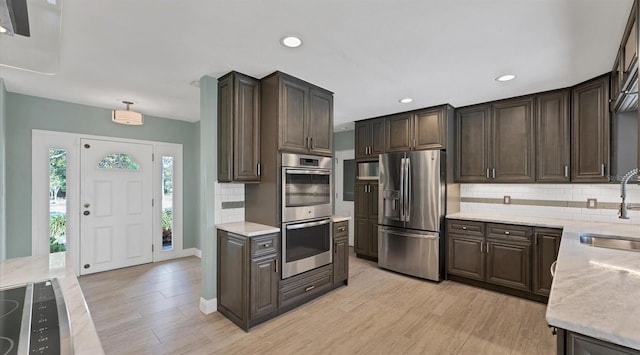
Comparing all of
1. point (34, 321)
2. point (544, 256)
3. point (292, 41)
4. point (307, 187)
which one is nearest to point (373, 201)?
point (307, 187)

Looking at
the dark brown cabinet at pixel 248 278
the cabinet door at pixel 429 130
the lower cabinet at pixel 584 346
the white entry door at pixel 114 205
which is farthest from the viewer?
the white entry door at pixel 114 205

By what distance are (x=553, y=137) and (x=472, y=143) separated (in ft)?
2.81

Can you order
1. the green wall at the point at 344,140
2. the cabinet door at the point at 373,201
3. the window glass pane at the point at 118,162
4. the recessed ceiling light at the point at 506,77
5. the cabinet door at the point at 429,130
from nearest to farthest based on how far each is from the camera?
the recessed ceiling light at the point at 506,77 → the cabinet door at the point at 429,130 → the window glass pane at the point at 118,162 → the cabinet door at the point at 373,201 → the green wall at the point at 344,140

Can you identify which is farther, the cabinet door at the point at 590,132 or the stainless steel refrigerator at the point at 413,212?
the stainless steel refrigerator at the point at 413,212

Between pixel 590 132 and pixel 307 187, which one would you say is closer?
pixel 590 132

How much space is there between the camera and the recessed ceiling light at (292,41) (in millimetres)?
2078

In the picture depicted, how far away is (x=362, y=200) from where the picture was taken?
4.75 m

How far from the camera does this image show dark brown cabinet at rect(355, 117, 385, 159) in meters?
4.47

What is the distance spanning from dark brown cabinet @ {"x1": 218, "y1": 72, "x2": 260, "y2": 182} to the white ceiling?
143 millimetres

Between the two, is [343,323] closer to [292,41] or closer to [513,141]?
[292,41]

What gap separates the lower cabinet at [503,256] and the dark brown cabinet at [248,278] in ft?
7.96

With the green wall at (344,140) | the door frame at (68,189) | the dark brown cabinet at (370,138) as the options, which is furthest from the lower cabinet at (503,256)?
the door frame at (68,189)

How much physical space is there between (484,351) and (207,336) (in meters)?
2.30

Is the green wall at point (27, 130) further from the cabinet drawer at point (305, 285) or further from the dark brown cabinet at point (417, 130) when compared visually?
the dark brown cabinet at point (417, 130)
